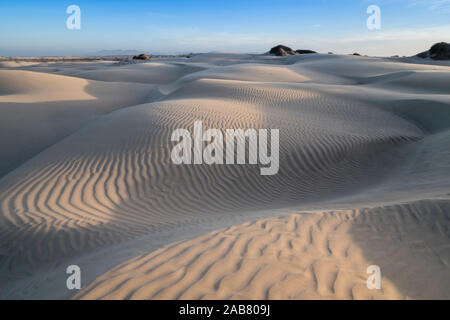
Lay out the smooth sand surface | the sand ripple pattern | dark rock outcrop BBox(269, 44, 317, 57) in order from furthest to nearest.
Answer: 1. dark rock outcrop BBox(269, 44, 317, 57)
2. the smooth sand surface
3. the sand ripple pattern

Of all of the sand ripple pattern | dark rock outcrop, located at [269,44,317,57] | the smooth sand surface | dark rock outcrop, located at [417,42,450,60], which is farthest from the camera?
dark rock outcrop, located at [269,44,317,57]

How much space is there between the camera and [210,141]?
27.1 ft

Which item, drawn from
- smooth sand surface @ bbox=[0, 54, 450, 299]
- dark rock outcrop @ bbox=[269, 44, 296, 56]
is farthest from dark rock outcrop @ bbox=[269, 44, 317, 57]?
smooth sand surface @ bbox=[0, 54, 450, 299]

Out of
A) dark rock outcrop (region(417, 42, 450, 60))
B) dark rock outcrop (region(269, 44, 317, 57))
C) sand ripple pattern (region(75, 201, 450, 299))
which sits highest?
dark rock outcrop (region(269, 44, 317, 57))

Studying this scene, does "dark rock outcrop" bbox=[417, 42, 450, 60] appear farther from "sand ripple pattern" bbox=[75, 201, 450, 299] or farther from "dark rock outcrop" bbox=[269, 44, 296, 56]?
"sand ripple pattern" bbox=[75, 201, 450, 299]

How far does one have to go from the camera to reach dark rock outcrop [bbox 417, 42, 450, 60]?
3919 centimetres

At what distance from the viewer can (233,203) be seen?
6.47 metres

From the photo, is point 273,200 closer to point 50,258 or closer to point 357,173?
point 357,173

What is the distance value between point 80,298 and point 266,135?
7.21 meters

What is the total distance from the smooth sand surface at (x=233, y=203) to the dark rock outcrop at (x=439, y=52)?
3477cm

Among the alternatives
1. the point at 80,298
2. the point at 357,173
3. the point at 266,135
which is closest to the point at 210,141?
the point at 266,135

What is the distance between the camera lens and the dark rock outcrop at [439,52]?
129ft

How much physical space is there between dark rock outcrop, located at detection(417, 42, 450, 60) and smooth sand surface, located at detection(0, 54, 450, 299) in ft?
114

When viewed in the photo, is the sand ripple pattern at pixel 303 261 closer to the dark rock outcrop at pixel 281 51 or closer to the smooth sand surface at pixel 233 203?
the smooth sand surface at pixel 233 203
